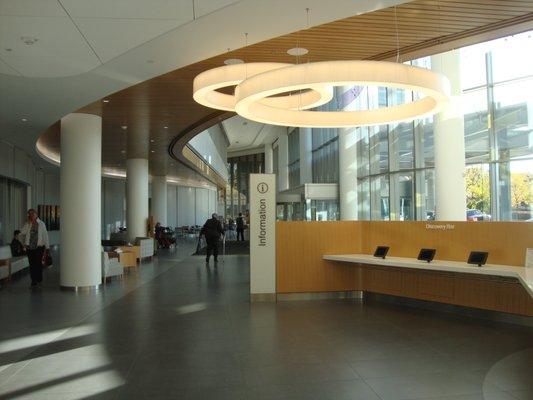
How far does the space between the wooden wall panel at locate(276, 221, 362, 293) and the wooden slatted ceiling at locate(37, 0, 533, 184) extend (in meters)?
3.41

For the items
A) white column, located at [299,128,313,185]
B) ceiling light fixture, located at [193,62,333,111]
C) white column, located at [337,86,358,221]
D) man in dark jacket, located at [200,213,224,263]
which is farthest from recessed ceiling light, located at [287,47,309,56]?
white column, located at [299,128,313,185]

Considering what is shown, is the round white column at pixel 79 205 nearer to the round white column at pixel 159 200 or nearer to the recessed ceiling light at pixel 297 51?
the recessed ceiling light at pixel 297 51

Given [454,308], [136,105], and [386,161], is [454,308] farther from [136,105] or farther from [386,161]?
[386,161]

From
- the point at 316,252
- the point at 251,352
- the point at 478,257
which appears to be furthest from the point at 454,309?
the point at 251,352

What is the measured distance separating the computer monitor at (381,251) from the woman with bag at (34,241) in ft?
26.9

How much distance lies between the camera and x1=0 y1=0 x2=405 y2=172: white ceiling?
5.43 meters

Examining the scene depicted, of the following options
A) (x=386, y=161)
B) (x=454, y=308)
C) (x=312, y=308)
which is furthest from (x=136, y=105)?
(x=386, y=161)

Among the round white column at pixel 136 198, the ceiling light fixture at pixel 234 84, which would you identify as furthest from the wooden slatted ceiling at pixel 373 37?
the round white column at pixel 136 198

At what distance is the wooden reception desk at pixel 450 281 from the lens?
745 cm

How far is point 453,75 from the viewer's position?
14398mm

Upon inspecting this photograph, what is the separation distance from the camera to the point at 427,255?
8.61 metres

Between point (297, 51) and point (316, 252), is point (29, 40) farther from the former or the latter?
point (316, 252)

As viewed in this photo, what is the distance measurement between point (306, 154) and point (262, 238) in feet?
77.9

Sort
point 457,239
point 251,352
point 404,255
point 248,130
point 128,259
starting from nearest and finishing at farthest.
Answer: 1. point 251,352
2. point 457,239
3. point 404,255
4. point 128,259
5. point 248,130
